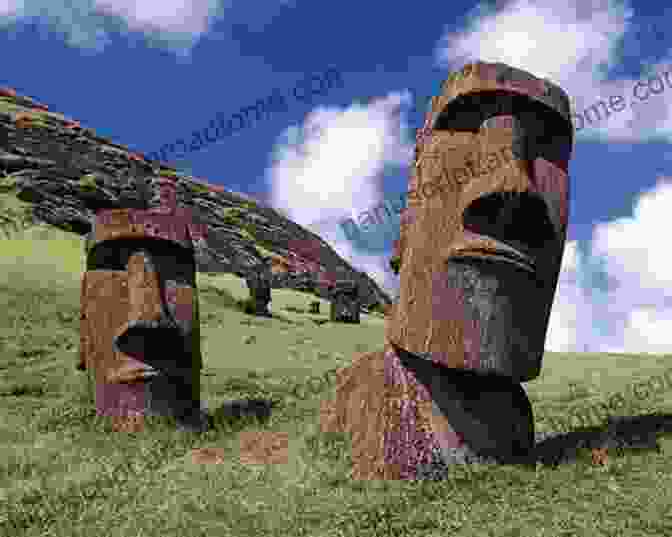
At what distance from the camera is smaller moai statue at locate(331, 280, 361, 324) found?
84.7ft

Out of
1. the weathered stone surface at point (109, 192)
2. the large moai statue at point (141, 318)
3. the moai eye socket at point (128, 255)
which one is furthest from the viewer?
the weathered stone surface at point (109, 192)

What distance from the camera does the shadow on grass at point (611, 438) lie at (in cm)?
545

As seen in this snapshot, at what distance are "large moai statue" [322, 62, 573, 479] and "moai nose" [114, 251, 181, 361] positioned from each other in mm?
2773

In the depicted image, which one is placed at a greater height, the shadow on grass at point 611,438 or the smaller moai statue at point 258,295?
the smaller moai statue at point 258,295

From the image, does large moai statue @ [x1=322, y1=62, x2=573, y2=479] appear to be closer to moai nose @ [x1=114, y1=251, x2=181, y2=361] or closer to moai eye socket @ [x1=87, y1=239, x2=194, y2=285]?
moai nose @ [x1=114, y1=251, x2=181, y2=361]

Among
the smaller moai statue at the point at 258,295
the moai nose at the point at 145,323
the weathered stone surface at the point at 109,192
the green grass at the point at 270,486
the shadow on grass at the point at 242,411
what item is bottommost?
the green grass at the point at 270,486

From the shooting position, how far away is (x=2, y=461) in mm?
6328

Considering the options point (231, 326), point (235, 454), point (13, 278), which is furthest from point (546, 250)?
point (13, 278)

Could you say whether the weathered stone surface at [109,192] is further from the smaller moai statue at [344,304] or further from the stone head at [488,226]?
the stone head at [488,226]

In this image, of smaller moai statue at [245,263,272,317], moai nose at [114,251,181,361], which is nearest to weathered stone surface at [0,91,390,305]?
smaller moai statue at [245,263,272,317]

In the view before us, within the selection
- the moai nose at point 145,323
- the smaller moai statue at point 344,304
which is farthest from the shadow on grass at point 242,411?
the smaller moai statue at point 344,304

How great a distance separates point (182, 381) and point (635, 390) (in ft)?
17.7

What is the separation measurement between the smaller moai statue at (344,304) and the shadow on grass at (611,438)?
62.9 ft

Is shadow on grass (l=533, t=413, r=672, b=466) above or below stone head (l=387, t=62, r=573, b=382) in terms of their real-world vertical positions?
below
